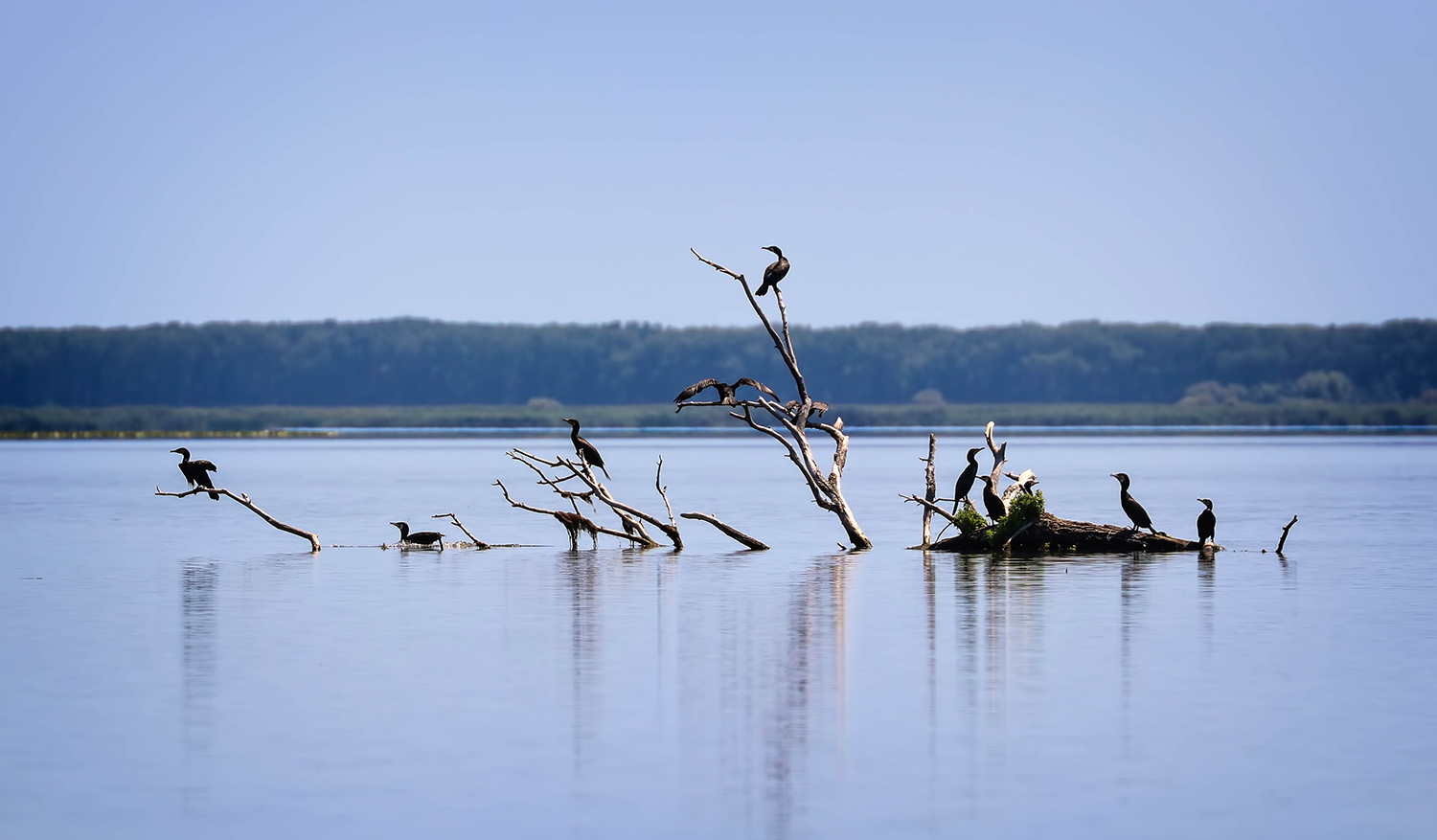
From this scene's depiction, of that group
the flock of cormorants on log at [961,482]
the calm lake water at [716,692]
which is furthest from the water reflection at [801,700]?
the flock of cormorants on log at [961,482]

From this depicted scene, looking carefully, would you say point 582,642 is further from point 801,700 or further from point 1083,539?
point 1083,539

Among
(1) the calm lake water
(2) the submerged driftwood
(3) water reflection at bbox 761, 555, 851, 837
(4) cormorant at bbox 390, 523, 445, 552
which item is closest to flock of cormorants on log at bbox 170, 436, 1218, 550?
(4) cormorant at bbox 390, 523, 445, 552

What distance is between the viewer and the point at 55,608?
19203 millimetres

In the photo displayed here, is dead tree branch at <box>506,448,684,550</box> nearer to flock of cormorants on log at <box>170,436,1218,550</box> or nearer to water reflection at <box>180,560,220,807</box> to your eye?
flock of cormorants on log at <box>170,436,1218,550</box>

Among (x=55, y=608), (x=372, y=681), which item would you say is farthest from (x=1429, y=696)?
(x=55, y=608)

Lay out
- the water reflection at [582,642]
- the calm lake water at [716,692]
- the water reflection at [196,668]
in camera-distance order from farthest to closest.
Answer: the water reflection at [582,642], the water reflection at [196,668], the calm lake water at [716,692]

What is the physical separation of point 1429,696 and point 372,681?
7.90 metres

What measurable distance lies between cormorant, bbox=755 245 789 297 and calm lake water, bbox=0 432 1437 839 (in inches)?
148

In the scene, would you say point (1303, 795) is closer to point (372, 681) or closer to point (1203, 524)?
point (372, 681)

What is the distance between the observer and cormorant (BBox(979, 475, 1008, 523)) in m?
24.0

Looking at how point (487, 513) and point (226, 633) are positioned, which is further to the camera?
point (487, 513)

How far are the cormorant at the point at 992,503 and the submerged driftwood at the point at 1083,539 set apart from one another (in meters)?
0.40

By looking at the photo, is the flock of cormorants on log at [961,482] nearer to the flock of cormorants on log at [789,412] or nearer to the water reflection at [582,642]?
the flock of cormorants on log at [789,412]

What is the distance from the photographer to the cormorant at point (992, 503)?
78.7ft
